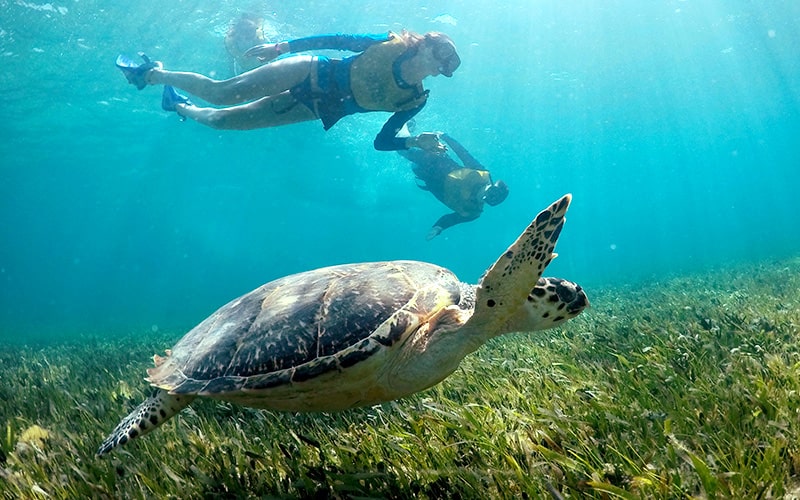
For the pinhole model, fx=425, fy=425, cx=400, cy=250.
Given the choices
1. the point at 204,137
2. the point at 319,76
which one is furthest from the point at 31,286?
the point at 319,76

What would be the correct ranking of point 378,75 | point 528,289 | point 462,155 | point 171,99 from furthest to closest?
point 462,155 < point 171,99 < point 378,75 < point 528,289

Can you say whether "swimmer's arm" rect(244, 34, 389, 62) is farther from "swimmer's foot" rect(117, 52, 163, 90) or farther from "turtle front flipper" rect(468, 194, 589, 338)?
"turtle front flipper" rect(468, 194, 589, 338)

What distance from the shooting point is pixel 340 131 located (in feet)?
103

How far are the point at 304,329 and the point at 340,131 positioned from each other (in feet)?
100.0

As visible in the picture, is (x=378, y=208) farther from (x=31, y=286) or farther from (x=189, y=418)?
Answer: (x=31, y=286)

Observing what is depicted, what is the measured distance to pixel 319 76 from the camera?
6969 mm

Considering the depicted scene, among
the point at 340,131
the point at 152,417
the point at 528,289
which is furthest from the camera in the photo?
the point at 340,131

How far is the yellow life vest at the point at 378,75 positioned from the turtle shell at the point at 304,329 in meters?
5.00

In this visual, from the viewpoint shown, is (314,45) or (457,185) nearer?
(314,45)

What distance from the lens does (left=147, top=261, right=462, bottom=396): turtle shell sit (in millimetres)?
2430

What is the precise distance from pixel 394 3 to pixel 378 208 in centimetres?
4364

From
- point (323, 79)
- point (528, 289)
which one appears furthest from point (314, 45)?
point (528, 289)

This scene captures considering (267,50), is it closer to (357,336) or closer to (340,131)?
(357,336)

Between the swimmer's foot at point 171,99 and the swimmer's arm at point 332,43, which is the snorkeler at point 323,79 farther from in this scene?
the swimmer's foot at point 171,99
